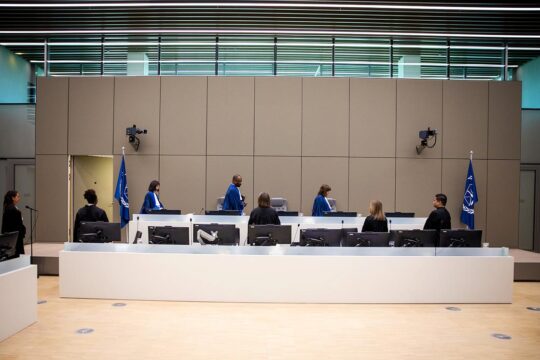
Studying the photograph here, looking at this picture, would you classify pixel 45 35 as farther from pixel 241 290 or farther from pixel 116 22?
pixel 241 290

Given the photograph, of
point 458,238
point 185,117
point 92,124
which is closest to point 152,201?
point 185,117

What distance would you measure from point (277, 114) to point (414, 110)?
332 centimetres

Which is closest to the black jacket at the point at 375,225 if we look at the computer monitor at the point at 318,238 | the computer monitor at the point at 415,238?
the computer monitor at the point at 415,238

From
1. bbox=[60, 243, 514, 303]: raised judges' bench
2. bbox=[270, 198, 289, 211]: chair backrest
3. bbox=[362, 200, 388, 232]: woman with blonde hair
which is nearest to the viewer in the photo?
bbox=[60, 243, 514, 303]: raised judges' bench

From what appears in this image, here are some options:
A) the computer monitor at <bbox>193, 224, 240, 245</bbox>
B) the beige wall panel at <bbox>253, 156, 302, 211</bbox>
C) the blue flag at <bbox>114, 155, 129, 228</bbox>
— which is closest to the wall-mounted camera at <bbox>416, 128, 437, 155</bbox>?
the beige wall panel at <bbox>253, 156, 302, 211</bbox>

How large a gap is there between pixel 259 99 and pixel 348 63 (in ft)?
8.14

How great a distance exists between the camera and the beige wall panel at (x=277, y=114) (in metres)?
9.75

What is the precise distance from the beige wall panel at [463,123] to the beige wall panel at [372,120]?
1314mm

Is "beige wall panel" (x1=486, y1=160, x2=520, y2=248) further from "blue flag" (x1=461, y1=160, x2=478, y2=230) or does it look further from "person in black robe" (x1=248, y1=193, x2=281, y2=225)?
"person in black robe" (x1=248, y1=193, x2=281, y2=225)

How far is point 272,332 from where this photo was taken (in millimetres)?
4234

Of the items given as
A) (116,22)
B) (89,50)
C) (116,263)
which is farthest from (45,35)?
(116,263)

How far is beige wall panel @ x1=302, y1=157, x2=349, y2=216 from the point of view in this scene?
974 cm

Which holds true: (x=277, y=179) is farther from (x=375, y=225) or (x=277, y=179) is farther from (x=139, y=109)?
(x=375, y=225)

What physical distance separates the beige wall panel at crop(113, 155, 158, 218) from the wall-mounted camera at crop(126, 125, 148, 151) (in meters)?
0.29
